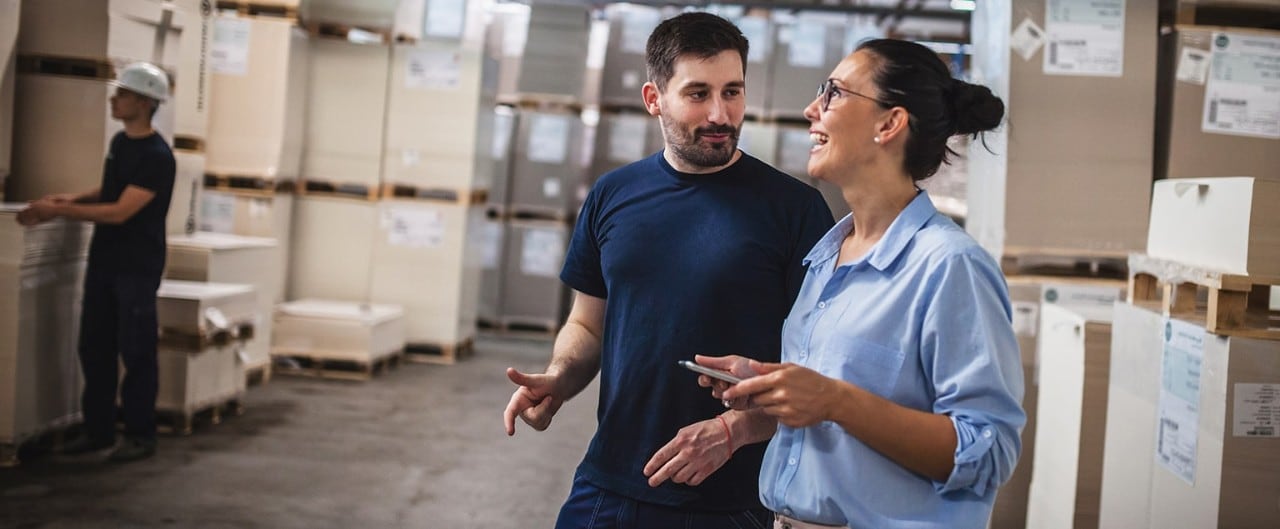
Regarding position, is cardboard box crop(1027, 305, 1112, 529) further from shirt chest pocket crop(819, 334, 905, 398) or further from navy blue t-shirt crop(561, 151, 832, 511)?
shirt chest pocket crop(819, 334, 905, 398)

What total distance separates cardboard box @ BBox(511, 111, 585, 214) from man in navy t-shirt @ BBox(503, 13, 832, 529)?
26.7ft

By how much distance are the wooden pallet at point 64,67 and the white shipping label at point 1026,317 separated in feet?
15.3

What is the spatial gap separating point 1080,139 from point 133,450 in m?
4.73

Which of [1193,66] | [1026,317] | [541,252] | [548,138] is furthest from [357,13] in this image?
[1193,66]

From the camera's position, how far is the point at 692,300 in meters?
2.49

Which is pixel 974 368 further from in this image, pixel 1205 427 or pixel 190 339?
pixel 190 339

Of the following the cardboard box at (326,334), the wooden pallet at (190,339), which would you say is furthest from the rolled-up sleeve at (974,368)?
the cardboard box at (326,334)

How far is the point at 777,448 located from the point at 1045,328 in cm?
292

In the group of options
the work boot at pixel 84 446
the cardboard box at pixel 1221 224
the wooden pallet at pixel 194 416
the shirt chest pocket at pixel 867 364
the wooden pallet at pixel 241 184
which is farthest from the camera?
the wooden pallet at pixel 241 184

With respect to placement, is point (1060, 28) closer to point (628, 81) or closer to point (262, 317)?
point (262, 317)

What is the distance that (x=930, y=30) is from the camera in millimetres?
13352

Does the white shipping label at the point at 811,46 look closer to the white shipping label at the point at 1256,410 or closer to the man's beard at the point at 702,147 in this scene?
the white shipping label at the point at 1256,410

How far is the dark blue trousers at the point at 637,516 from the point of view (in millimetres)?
2471

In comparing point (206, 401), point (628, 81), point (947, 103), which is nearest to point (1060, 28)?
point (947, 103)
